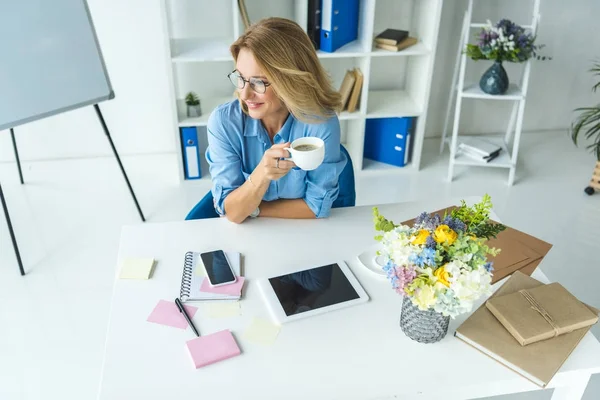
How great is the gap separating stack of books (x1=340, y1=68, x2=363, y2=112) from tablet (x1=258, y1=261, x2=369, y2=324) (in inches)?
70.7

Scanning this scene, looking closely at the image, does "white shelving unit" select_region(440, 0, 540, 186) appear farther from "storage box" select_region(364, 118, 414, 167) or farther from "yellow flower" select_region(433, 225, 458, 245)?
"yellow flower" select_region(433, 225, 458, 245)

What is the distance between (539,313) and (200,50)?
7.47ft

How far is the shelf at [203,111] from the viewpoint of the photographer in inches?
125

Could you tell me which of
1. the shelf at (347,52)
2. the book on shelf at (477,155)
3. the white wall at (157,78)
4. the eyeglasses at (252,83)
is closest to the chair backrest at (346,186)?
the eyeglasses at (252,83)

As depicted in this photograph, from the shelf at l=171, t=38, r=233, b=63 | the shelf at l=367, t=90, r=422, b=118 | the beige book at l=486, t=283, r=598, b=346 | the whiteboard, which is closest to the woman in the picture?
the beige book at l=486, t=283, r=598, b=346

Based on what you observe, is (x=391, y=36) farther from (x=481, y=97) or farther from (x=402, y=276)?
(x=402, y=276)

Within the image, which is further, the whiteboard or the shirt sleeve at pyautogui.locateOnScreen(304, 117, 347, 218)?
the whiteboard

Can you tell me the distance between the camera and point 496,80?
3143 millimetres

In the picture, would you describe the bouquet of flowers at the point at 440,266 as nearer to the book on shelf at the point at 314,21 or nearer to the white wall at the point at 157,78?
the book on shelf at the point at 314,21

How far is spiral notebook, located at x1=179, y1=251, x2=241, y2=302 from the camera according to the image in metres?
1.52

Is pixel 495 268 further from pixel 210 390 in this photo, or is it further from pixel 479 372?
pixel 210 390

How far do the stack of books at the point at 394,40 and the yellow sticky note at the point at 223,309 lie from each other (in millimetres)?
2101

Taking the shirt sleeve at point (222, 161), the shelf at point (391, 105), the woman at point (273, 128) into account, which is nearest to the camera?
the woman at point (273, 128)

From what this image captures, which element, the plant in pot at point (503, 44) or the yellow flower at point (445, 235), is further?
the plant in pot at point (503, 44)
